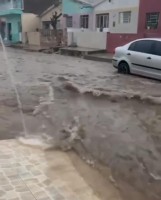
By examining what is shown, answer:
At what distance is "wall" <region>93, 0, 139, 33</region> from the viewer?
23156 millimetres

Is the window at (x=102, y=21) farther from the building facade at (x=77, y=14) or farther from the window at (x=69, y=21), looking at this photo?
the window at (x=69, y=21)

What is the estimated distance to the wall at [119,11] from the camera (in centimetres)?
2316

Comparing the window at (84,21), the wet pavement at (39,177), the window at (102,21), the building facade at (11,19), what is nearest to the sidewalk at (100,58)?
the window at (102,21)

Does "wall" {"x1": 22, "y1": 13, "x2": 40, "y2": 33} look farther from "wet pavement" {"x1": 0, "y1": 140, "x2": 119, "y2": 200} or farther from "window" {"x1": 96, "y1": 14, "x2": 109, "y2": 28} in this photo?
"wet pavement" {"x1": 0, "y1": 140, "x2": 119, "y2": 200}

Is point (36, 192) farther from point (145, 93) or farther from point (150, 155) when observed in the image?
point (145, 93)

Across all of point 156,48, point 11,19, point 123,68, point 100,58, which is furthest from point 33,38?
point 156,48

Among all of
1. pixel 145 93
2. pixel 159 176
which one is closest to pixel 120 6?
pixel 145 93

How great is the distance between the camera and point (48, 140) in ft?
19.3

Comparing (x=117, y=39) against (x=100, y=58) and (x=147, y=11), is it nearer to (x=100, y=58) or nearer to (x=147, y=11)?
(x=147, y=11)

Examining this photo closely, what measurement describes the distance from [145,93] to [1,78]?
570cm

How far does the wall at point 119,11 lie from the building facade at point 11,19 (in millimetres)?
15245

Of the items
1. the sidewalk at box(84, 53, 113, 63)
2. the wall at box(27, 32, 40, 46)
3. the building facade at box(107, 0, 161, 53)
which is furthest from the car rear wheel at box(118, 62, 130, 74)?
the wall at box(27, 32, 40, 46)

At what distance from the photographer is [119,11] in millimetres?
25312

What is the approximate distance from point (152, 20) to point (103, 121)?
15.6m
